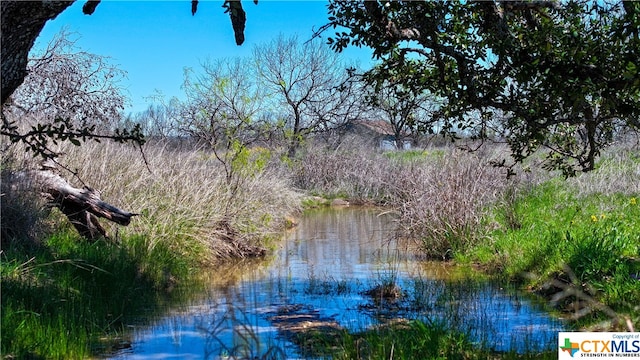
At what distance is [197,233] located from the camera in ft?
39.5

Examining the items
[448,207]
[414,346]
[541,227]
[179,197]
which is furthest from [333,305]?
[541,227]

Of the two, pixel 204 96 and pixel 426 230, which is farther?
pixel 204 96

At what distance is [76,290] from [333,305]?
3.19m

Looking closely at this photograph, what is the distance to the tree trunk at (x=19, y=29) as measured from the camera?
16.5 ft

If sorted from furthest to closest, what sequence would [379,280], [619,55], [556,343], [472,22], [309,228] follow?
[309,228]
[379,280]
[472,22]
[556,343]
[619,55]

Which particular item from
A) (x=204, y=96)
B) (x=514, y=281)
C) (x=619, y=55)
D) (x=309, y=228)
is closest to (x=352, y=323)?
(x=514, y=281)

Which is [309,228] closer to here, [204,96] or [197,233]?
[204,96]

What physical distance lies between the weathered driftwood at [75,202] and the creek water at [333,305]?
1780 millimetres

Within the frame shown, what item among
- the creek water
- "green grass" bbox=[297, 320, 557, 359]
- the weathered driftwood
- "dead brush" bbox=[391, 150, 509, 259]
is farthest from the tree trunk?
"dead brush" bbox=[391, 150, 509, 259]

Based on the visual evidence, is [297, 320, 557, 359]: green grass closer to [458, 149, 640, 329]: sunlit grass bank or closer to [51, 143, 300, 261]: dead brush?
[458, 149, 640, 329]: sunlit grass bank

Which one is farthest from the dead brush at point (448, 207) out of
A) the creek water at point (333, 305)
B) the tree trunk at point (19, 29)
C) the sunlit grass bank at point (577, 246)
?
the tree trunk at point (19, 29)

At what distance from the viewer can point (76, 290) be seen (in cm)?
830

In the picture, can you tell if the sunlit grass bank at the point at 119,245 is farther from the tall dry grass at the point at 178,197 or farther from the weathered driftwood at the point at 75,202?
the weathered driftwood at the point at 75,202

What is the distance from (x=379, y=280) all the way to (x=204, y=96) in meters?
11.8
